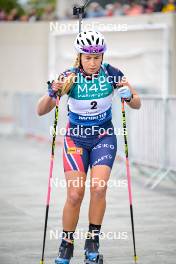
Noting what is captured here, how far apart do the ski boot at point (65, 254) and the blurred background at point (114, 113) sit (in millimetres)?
602

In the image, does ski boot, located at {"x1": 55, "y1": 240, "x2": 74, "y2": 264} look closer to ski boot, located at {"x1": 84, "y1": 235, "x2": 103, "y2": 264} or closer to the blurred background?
ski boot, located at {"x1": 84, "y1": 235, "x2": 103, "y2": 264}

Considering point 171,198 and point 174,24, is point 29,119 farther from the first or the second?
point 171,198

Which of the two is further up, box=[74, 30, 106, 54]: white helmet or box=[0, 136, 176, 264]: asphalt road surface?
box=[74, 30, 106, 54]: white helmet

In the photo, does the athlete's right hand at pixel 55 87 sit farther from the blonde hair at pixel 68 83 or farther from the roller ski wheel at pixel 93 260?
the roller ski wheel at pixel 93 260

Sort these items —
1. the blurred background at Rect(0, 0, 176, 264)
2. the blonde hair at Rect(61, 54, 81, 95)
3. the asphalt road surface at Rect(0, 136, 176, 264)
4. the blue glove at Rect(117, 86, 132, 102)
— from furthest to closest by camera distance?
the blurred background at Rect(0, 0, 176, 264)
the asphalt road surface at Rect(0, 136, 176, 264)
the blue glove at Rect(117, 86, 132, 102)
the blonde hair at Rect(61, 54, 81, 95)

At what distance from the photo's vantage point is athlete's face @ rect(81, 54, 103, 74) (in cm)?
829

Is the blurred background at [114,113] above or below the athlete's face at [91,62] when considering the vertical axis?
below

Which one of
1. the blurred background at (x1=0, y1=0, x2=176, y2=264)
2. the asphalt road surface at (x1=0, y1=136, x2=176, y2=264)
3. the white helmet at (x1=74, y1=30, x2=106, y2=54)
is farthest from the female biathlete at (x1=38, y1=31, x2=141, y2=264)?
the blurred background at (x1=0, y1=0, x2=176, y2=264)

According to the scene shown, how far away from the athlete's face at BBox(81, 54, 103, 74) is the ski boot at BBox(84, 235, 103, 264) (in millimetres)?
1617

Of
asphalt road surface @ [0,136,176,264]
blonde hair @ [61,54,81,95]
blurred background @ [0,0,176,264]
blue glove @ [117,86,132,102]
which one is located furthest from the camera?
blurred background @ [0,0,176,264]

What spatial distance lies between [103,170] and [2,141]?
17.0 metres

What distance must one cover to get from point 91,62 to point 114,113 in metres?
8.57

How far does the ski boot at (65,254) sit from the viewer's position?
826 cm

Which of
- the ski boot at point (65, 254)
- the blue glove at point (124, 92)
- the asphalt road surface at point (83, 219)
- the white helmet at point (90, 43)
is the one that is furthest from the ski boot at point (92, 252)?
the white helmet at point (90, 43)
